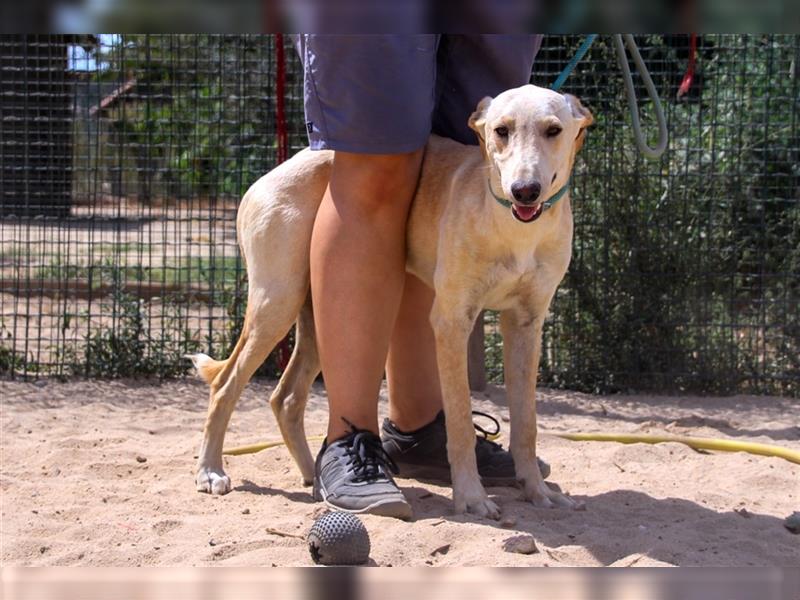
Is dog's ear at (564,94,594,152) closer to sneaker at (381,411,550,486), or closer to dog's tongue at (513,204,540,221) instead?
dog's tongue at (513,204,540,221)

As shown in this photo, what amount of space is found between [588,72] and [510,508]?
3.12 m

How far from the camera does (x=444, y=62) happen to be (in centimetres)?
341

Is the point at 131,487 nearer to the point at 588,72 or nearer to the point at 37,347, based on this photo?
the point at 37,347

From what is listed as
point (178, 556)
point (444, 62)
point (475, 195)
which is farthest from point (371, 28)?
point (444, 62)

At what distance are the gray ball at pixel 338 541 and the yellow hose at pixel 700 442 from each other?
77.6 inches

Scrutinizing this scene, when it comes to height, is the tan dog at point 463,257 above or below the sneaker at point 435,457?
above

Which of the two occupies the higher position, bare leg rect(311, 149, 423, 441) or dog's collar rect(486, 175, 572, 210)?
dog's collar rect(486, 175, 572, 210)

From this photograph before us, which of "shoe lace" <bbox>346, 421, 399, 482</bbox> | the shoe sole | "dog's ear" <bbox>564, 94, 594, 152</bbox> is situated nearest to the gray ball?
the shoe sole

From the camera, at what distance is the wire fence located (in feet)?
18.4

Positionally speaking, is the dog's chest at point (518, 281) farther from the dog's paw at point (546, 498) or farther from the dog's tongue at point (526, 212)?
the dog's paw at point (546, 498)

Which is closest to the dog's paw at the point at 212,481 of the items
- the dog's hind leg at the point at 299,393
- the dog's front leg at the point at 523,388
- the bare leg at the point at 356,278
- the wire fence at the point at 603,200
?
the dog's hind leg at the point at 299,393

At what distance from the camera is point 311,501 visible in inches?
128

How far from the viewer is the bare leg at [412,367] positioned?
11.5 ft

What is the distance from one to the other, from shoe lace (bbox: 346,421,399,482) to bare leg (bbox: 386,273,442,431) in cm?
45
